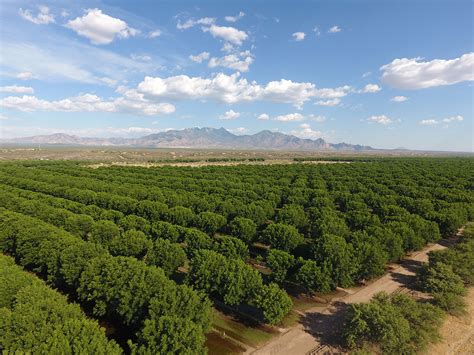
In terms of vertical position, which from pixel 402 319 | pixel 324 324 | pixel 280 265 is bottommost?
pixel 324 324

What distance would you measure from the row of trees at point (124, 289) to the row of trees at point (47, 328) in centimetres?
350

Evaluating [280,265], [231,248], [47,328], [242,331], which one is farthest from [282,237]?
[47,328]

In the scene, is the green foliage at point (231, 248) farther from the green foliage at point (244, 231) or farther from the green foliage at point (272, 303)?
the green foliage at point (272, 303)

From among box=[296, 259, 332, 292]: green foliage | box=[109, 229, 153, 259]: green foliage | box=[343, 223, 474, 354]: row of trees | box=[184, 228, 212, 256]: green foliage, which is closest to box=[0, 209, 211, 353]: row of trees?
box=[109, 229, 153, 259]: green foliage

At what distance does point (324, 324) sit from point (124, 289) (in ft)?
82.4

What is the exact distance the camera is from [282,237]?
52344 millimetres

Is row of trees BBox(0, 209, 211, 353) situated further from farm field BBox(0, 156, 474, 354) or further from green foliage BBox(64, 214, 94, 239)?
green foliage BBox(64, 214, 94, 239)

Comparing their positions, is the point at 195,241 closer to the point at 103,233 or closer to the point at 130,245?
the point at 130,245

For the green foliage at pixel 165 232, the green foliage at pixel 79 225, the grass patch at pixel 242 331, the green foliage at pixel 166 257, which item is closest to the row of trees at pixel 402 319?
the grass patch at pixel 242 331

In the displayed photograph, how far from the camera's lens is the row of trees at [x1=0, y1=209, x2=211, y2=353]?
89.1 feet

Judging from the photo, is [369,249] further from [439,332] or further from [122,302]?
[122,302]

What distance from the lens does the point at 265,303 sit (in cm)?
3469

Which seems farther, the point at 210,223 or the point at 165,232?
the point at 210,223

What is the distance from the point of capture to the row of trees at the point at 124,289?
89.1 feet
